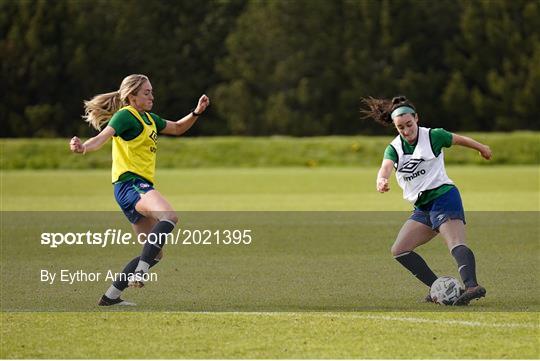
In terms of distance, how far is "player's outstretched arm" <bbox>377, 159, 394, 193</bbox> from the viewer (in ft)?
29.5

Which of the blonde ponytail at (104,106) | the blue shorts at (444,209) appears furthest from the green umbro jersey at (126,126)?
the blue shorts at (444,209)

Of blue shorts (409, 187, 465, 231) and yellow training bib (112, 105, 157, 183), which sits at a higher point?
yellow training bib (112, 105, 157, 183)

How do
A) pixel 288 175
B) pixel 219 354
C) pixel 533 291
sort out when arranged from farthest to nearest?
pixel 288 175
pixel 533 291
pixel 219 354

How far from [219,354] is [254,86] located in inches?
2299

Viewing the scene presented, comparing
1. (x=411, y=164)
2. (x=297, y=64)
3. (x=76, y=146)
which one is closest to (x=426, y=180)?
(x=411, y=164)

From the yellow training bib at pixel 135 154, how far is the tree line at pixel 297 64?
5247cm

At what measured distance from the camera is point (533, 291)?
10.3 meters

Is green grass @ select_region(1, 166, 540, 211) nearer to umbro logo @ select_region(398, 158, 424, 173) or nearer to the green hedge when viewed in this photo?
the green hedge

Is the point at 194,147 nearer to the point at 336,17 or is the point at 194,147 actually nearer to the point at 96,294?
the point at 336,17

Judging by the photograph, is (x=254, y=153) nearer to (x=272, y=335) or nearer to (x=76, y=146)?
(x=76, y=146)

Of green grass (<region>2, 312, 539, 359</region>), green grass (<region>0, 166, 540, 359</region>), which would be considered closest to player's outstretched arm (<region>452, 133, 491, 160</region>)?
green grass (<region>0, 166, 540, 359</region>)

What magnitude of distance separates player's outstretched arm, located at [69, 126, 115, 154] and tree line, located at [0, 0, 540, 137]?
2076 inches

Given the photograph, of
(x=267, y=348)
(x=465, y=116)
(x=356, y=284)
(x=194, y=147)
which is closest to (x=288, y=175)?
(x=194, y=147)

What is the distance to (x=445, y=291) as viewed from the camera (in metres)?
9.56
